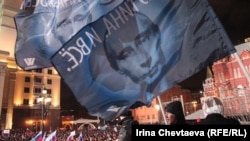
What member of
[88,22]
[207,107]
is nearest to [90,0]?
[88,22]

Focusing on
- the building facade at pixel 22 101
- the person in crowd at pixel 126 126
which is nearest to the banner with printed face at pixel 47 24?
the person in crowd at pixel 126 126

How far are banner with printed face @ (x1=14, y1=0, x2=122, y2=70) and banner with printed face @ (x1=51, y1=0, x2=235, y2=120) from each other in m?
0.27

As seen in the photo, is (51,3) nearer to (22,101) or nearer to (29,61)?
(29,61)

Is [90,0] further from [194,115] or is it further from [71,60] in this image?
[194,115]

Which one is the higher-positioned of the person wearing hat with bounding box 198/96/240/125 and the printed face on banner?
the printed face on banner

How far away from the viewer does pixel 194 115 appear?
18.4 m

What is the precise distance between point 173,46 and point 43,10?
3262 millimetres

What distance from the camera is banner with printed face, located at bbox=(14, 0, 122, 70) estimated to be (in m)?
4.72

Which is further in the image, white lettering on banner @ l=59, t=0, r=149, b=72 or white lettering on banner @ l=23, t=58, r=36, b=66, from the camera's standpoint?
white lettering on banner @ l=23, t=58, r=36, b=66

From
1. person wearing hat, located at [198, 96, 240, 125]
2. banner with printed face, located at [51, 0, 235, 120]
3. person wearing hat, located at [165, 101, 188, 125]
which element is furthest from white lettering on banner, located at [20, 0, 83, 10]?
person wearing hat, located at [198, 96, 240, 125]

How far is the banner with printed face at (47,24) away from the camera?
4719 millimetres

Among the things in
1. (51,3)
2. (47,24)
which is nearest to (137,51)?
(47,24)

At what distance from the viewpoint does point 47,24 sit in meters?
5.58

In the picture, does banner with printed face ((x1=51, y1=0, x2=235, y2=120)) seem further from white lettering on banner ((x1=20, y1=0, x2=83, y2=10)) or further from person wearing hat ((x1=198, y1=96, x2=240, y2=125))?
white lettering on banner ((x1=20, y1=0, x2=83, y2=10))
